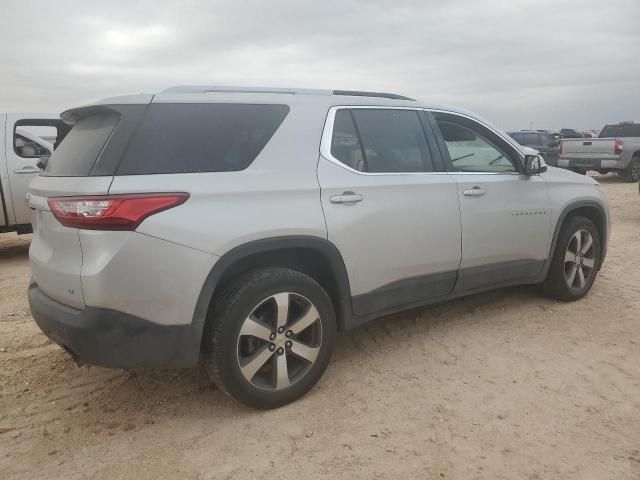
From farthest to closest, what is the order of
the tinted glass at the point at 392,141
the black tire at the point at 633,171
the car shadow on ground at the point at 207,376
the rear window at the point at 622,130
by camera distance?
the rear window at the point at 622,130, the black tire at the point at 633,171, the tinted glass at the point at 392,141, the car shadow on ground at the point at 207,376

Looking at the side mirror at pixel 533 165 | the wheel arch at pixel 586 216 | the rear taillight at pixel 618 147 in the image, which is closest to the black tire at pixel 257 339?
the side mirror at pixel 533 165

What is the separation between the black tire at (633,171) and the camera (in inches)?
591

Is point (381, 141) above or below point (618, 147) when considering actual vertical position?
above

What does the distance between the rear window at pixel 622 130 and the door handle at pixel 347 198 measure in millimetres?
16132

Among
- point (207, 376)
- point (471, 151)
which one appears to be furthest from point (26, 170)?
point (471, 151)

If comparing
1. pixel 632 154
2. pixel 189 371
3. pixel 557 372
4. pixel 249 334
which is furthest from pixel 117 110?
pixel 632 154

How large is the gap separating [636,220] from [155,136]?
9.06m

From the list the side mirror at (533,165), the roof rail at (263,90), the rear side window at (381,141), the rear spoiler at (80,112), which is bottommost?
the side mirror at (533,165)

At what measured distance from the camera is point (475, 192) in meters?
3.71

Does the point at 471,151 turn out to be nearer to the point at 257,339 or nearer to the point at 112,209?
the point at 257,339

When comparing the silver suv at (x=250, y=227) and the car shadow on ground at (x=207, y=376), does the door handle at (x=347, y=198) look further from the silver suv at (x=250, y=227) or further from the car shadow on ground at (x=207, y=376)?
the car shadow on ground at (x=207, y=376)

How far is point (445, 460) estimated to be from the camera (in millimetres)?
2420

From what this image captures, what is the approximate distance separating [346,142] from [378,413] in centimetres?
161

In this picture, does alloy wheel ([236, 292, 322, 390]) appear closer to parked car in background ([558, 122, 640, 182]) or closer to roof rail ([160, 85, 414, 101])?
roof rail ([160, 85, 414, 101])
